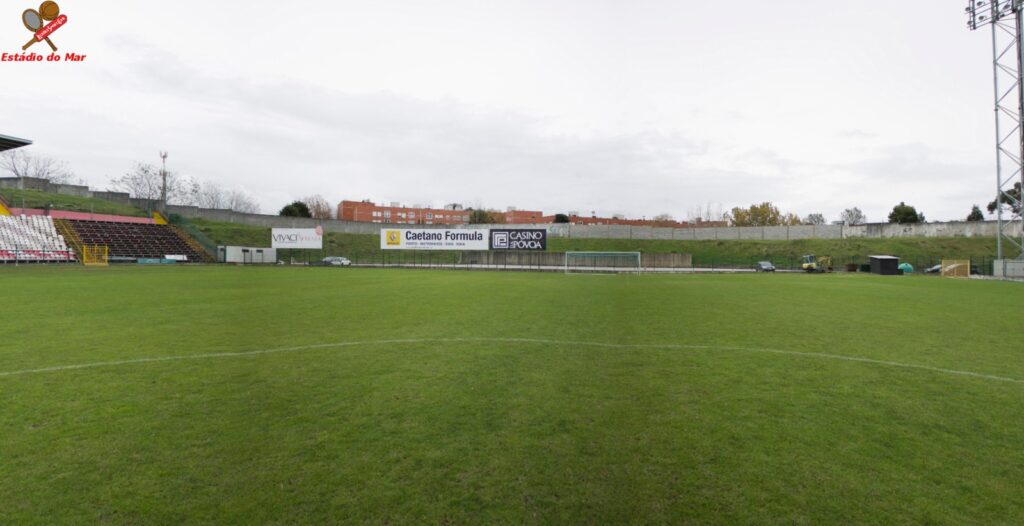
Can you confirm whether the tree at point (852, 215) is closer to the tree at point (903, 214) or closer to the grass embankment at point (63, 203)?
the tree at point (903, 214)

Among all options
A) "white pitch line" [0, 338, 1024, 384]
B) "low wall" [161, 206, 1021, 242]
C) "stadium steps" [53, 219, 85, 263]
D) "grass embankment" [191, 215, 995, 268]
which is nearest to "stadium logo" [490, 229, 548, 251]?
"grass embankment" [191, 215, 995, 268]

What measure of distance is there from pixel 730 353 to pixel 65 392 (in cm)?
928

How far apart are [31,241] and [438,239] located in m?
36.9

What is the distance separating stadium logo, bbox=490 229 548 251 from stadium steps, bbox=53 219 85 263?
1562 inches

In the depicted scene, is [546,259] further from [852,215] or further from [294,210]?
[852,215]

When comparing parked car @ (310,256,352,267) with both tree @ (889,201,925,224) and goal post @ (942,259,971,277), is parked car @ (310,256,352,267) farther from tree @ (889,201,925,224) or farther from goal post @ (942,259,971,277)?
tree @ (889,201,925,224)

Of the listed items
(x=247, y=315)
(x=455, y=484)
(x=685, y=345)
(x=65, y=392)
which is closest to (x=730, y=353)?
(x=685, y=345)

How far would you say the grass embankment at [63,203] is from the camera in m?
56.5

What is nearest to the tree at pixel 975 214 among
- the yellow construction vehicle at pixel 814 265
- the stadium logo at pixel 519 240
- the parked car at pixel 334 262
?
the yellow construction vehicle at pixel 814 265

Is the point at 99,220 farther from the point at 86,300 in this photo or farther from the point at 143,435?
the point at 143,435

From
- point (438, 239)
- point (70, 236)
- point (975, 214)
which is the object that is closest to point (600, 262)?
point (438, 239)

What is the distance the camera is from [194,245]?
57.5 metres

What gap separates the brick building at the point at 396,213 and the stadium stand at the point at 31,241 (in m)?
82.2

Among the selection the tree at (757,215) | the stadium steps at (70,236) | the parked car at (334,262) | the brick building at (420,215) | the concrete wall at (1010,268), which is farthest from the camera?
the brick building at (420,215)
